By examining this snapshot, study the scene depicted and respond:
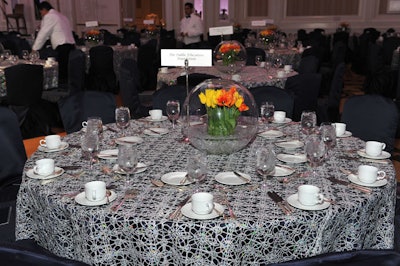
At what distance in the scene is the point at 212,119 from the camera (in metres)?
2.14

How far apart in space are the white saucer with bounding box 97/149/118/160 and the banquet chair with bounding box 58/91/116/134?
0.98 meters

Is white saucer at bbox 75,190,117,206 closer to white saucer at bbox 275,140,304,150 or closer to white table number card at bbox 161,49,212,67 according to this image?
white saucer at bbox 275,140,304,150

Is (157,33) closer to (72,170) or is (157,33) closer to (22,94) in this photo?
(22,94)

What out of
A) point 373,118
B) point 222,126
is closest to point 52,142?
point 222,126

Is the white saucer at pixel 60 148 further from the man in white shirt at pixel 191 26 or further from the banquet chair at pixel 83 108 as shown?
the man in white shirt at pixel 191 26

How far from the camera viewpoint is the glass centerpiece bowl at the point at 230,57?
16.1ft

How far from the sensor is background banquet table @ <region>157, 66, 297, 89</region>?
15.0ft

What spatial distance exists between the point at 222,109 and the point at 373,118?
1.23 metres

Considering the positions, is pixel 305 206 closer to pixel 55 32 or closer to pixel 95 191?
pixel 95 191

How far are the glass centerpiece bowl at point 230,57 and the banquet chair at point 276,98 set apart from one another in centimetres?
171

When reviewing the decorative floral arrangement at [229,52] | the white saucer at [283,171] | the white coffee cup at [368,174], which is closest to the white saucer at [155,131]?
the white saucer at [283,171]

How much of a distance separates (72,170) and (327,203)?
1.08 meters

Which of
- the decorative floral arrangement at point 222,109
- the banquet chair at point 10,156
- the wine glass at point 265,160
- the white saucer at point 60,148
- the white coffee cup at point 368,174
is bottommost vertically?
the banquet chair at point 10,156

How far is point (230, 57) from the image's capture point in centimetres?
491
